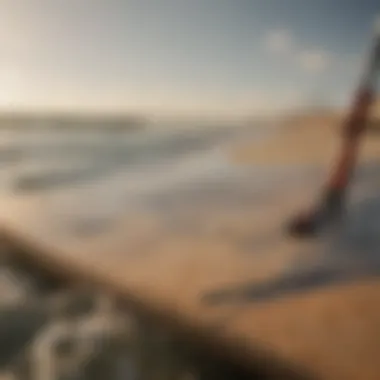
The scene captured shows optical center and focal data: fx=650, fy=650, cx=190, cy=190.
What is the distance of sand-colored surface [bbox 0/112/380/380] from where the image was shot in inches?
39.6

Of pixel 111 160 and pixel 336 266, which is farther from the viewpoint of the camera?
pixel 111 160

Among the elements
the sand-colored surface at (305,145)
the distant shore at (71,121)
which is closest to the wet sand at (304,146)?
the sand-colored surface at (305,145)

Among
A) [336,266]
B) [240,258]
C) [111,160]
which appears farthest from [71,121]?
[336,266]

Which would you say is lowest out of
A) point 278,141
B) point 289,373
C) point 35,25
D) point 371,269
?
point 289,373

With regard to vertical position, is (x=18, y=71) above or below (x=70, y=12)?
below

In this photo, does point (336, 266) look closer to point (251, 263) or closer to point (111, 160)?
point (251, 263)

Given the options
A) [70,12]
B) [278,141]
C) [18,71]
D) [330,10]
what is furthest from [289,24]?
[18,71]

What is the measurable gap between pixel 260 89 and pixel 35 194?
1.47 ft

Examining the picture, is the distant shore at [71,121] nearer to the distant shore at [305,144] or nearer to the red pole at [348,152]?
the distant shore at [305,144]

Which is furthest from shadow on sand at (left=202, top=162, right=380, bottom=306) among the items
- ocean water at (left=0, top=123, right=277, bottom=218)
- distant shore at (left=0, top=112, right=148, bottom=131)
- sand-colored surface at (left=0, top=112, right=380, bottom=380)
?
distant shore at (left=0, top=112, right=148, bottom=131)

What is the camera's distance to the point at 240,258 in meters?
1.08

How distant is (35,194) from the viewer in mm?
1184

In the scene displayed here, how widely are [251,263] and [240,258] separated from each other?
2 cm

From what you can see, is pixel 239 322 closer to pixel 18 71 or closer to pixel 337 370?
pixel 337 370
